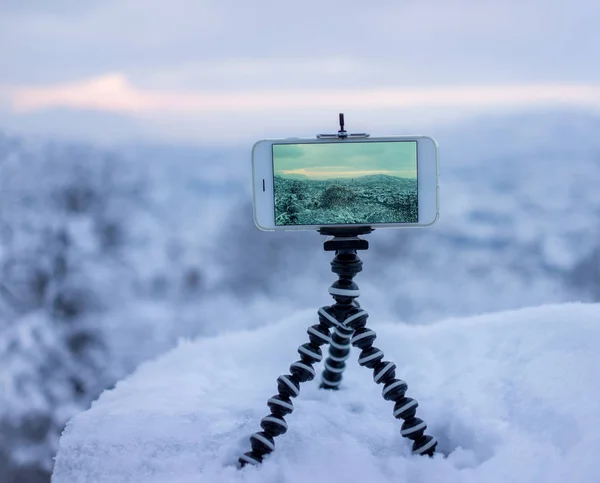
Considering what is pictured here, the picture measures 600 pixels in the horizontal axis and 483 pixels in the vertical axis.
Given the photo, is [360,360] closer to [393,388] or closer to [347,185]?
[393,388]

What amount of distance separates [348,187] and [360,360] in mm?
264

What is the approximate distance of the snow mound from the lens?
0.86m

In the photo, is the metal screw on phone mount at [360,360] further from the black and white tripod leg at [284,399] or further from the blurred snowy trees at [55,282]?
the blurred snowy trees at [55,282]

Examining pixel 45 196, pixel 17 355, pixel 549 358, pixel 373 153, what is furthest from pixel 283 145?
pixel 17 355

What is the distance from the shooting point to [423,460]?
0.89m

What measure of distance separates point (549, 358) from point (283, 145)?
57 centimetres

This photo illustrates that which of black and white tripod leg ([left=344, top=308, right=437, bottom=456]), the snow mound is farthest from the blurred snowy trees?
black and white tripod leg ([left=344, top=308, right=437, bottom=456])

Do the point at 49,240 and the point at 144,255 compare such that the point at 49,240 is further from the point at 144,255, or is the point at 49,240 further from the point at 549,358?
the point at 549,358

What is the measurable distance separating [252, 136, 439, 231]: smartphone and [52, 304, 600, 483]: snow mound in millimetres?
333

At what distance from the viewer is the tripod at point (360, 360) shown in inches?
35.2

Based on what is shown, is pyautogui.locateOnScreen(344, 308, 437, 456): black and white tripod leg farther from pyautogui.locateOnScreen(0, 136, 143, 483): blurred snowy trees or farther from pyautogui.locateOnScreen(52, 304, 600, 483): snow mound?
pyautogui.locateOnScreen(0, 136, 143, 483): blurred snowy trees

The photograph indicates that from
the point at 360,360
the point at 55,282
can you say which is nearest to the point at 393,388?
the point at 360,360

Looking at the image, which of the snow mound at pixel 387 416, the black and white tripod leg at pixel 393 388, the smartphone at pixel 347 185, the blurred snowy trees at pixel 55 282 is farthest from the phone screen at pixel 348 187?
A: the blurred snowy trees at pixel 55 282

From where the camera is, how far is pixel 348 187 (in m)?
0.89
